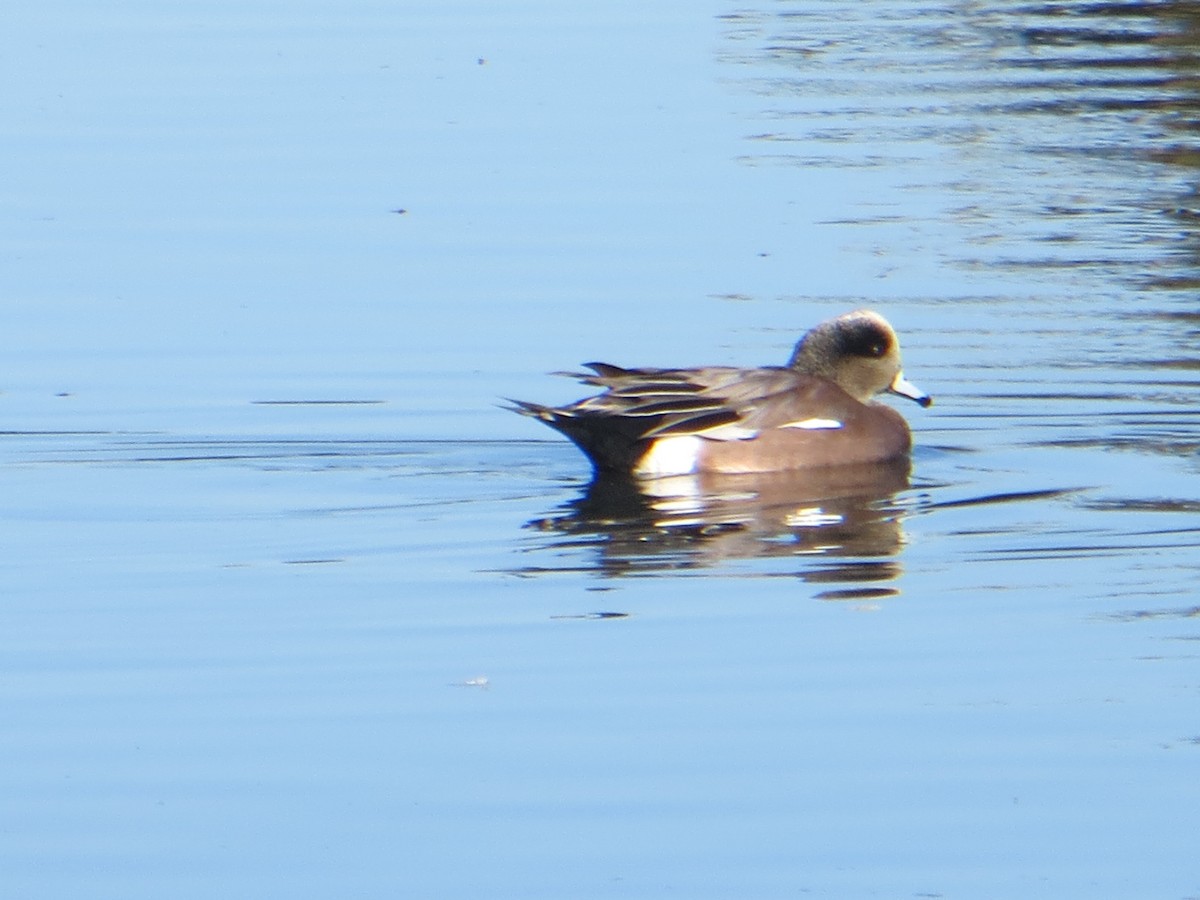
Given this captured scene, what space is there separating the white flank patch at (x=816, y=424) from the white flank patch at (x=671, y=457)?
0.41m

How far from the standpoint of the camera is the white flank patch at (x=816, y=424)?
952 centimetres

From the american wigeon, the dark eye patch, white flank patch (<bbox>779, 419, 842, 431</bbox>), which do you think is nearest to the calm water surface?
the american wigeon

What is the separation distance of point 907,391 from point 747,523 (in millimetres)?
1525

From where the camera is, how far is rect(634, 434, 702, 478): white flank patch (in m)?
9.33

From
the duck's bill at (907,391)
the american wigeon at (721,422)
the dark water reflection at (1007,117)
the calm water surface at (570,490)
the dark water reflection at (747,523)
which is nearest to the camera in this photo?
the calm water surface at (570,490)

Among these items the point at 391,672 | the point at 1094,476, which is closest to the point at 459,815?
the point at 391,672

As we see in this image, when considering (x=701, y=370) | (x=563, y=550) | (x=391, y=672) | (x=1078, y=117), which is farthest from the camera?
(x=1078, y=117)

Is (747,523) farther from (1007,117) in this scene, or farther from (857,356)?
(1007,117)

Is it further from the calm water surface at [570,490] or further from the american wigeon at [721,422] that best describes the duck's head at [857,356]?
the calm water surface at [570,490]

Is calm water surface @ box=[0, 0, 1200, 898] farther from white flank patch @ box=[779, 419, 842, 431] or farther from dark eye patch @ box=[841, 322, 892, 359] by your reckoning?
dark eye patch @ box=[841, 322, 892, 359]

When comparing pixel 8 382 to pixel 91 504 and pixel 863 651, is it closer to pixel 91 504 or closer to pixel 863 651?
pixel 91 504

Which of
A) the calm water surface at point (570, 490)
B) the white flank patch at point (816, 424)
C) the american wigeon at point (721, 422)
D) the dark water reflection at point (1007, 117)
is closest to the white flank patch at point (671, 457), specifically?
the american wigeon at point (721, 422)

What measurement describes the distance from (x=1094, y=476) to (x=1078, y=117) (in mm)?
7316

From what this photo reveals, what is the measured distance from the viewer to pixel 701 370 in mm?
9406
